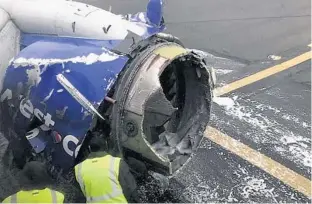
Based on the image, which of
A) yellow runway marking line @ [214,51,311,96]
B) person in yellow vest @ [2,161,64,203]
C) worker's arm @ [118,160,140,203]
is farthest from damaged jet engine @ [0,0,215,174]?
yellow runway marking line @ [214,51,311,96]

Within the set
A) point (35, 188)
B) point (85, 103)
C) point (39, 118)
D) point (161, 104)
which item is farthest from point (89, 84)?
point (35, 188)

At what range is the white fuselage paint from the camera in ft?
17.0

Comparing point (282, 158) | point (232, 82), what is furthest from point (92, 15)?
point (232, 82)

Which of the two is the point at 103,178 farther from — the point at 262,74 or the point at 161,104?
the point at 262,74

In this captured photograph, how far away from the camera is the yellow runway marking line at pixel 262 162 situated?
645cm

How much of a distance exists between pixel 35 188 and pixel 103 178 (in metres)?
0.63

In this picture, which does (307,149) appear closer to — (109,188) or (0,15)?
(109,188)

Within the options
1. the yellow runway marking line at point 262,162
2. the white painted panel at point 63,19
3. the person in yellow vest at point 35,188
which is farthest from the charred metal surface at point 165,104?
the yellow runway marking line at point 262,162

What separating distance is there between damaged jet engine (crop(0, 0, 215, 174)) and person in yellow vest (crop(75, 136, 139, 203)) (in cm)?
40

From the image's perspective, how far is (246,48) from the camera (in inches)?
406

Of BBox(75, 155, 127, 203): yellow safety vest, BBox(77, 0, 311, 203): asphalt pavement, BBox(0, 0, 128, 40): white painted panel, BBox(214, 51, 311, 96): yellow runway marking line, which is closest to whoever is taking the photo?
BBox(75, 155, 127, 203): yellow safety vest

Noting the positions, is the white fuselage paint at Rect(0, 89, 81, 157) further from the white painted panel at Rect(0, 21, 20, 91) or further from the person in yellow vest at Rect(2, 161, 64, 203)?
the person in yellow vest at Rect(2, 161, 64, 203)

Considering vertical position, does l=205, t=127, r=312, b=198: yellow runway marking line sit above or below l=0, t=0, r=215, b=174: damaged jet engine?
below

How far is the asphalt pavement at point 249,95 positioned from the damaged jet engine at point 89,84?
32.5 inches
